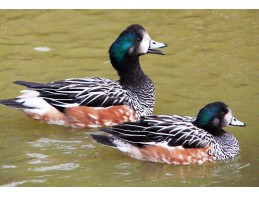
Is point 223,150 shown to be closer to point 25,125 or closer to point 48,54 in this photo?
point 25,125

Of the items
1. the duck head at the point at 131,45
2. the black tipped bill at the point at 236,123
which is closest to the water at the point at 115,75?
the black tipped bill at the point at 236,123

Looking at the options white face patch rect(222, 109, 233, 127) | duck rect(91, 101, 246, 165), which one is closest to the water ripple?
duck rect(91, 101, 246, 165)

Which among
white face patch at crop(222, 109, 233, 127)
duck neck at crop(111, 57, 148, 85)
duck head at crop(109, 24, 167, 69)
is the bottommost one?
white face patch at crop(222, 109, 233, 127)

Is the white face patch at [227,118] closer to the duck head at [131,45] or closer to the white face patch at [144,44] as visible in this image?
the duck head at [131,45]

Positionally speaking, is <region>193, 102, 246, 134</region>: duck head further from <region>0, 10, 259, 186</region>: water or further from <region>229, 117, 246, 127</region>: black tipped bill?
<region>0, 10, 259, 186</region>: water

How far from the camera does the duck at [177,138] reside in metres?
11.7

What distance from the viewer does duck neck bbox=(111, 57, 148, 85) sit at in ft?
43.8

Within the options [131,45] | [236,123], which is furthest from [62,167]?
[131,45]

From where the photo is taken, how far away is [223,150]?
38.8ft

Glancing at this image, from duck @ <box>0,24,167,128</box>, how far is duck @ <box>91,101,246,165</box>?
0.97 meters

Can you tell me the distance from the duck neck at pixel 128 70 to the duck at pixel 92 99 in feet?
0.18
